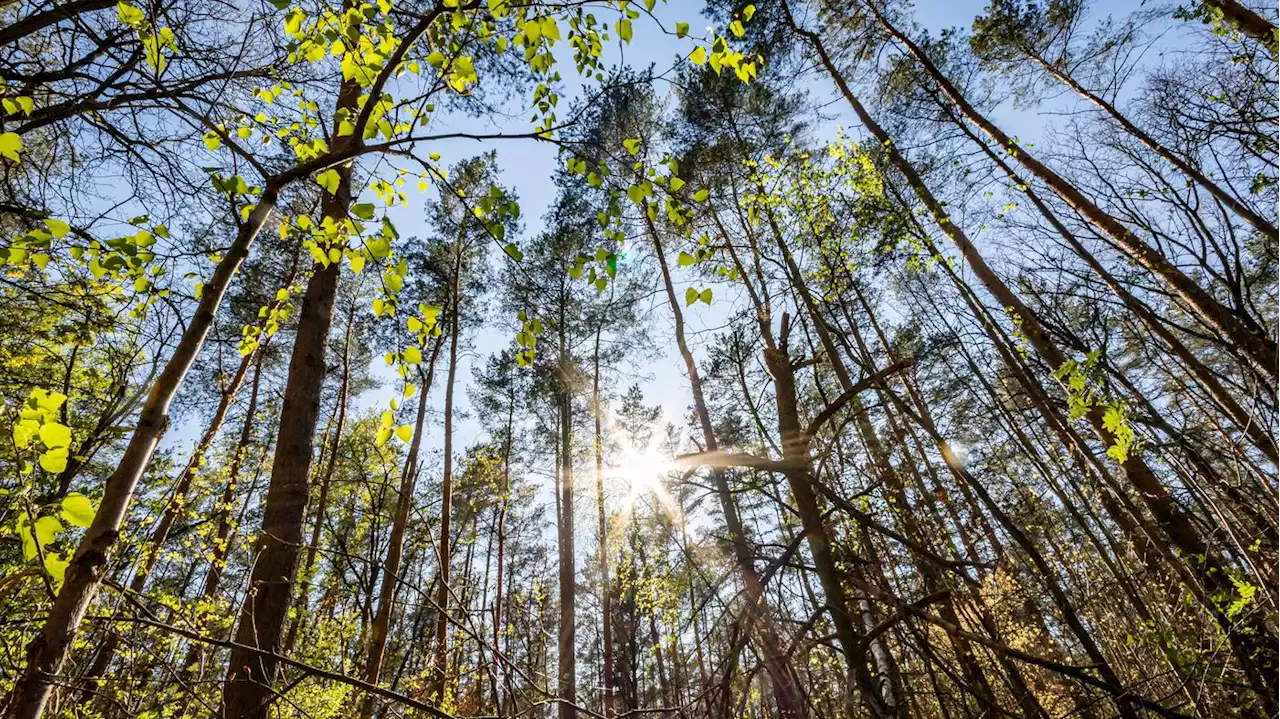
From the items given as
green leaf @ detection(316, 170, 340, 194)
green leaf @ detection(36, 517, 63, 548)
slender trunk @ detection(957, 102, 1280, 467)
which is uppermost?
slender trunk @ detection(957, 102, 1280, 467)

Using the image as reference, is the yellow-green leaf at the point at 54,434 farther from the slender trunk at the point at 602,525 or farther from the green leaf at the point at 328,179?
the slender trunk at the point at 602,525

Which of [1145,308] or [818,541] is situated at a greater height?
[1145,308]

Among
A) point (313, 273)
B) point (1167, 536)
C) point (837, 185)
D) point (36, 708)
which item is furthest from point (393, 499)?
point (1167, 536)

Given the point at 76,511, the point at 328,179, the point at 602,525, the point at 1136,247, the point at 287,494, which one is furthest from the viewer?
the point at 602,525

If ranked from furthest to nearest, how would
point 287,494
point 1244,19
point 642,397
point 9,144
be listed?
1. point 642,397
2. point 1244,19
3. point 287,494
4. point 9,144

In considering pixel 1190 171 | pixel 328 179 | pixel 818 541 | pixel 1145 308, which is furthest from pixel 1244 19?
pixel 328 179

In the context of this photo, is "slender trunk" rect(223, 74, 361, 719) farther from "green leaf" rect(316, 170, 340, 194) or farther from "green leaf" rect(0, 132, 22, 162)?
"green leaf" rect(0, 132, 22, 162)

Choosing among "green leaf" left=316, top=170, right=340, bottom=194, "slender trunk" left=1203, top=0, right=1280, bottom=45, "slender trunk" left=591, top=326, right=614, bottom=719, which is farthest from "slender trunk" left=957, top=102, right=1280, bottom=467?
"slender trunk" left=591, top=326, right=614, bottom=719

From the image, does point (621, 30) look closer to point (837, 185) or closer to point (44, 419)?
point (44, 419)

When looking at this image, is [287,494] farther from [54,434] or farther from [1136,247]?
[1136,247]

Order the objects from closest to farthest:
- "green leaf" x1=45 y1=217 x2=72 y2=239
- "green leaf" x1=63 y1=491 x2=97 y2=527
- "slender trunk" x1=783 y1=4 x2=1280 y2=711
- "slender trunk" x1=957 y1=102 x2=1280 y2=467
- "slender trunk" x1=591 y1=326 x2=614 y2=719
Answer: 1. "green leaf" x1=63 y1=491 x2=97 y2=527
2. "green leaf" x1=45 y1=217 x2=72 y2=239
3. "slender trunk" x1=783 y1=4 x2=1280 y2=711
4. "slender trunk" x1=957 y1=102 x2=1280 y2=467
5. "slender trunk" x1=591 y1=326 x2=614 y2=719

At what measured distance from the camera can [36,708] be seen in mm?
1062

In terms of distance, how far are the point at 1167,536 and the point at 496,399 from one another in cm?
1316

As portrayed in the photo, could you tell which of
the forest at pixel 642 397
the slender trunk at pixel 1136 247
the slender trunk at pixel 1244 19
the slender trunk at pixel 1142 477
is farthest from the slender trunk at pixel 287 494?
the slender trunk at pixel 1244 19
